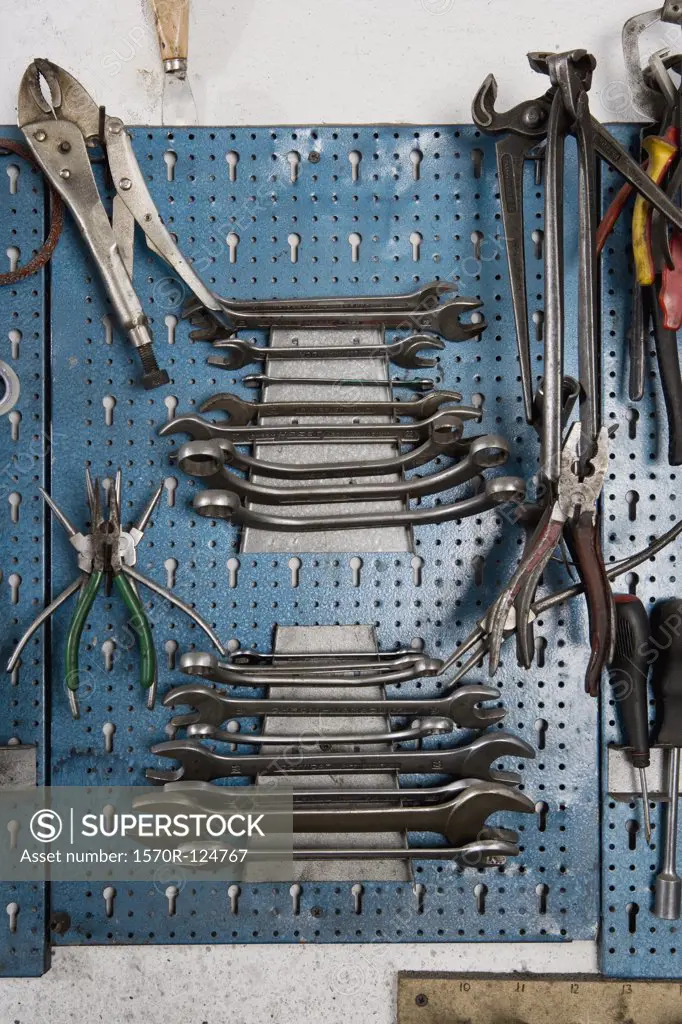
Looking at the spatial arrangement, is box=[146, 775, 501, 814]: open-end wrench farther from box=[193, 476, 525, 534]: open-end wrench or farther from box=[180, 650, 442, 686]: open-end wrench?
box=[193, 476, 525, 534]: open-end wrench

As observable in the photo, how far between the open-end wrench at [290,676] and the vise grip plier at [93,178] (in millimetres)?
506

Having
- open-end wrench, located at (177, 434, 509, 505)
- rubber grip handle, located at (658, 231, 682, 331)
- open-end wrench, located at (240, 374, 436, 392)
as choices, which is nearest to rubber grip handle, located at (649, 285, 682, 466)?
rubber grip handle, located at (658, 231, 682, 331)

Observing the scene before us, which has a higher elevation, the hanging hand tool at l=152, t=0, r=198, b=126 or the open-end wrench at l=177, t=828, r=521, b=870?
the hanging hand tool at l=152, t=0, r=198, b=126

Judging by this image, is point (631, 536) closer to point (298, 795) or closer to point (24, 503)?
point (298, 795)

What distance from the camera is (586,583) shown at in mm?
1474

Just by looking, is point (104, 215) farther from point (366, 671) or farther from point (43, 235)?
point (366, 671)

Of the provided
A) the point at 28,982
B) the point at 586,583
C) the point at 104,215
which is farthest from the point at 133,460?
the point at 28,982

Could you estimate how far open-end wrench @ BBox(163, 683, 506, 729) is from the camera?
1.52m

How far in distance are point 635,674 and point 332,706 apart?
52 centimetres

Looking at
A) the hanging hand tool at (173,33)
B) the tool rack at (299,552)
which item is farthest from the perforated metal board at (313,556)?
the hanging hand tool at (173,33)

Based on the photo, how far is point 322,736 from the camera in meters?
1.54

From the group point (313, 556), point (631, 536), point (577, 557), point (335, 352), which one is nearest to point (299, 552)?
point (313, 556)

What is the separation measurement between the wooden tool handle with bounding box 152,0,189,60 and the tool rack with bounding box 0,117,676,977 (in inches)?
5.3

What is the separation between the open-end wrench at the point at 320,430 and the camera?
1.54m
